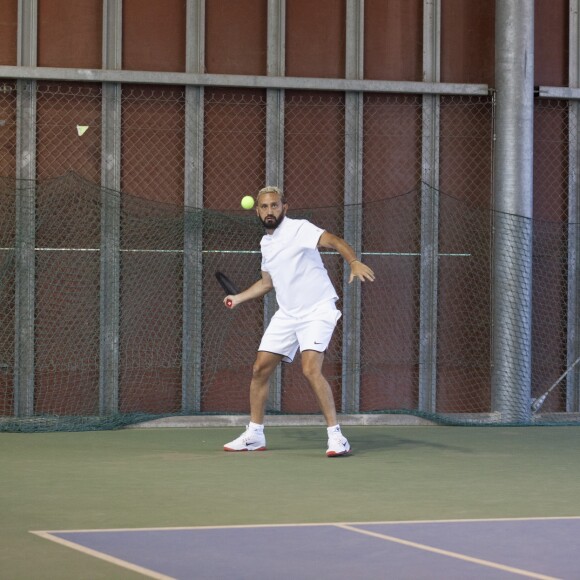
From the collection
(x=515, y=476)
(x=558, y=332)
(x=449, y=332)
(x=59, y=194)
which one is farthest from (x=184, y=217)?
(x=515, y=476)

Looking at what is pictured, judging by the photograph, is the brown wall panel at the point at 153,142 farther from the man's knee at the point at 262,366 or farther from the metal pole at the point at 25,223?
the man's knee at the point at 262,366

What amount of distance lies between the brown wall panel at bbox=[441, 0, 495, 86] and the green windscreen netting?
1.38 m

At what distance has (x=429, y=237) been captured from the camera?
13242mm

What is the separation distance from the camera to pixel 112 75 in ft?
41.3

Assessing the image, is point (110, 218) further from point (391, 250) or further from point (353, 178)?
point (391, 250)

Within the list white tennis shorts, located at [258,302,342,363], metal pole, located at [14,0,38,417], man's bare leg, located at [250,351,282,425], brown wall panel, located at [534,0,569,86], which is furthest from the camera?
brown wall panel, located at [534,0,569,86]

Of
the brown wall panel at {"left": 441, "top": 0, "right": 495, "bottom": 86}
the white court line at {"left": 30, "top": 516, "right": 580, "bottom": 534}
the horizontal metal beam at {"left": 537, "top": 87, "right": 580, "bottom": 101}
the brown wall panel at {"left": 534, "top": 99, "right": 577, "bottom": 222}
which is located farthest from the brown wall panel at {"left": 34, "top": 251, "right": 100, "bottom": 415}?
→ the white court line at {"left": 30, "top": 516, "right": 580, "bottom": 534}

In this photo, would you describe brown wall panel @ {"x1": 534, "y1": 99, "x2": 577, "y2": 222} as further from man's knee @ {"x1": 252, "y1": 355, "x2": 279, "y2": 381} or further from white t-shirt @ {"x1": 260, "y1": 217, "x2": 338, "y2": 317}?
man's knee @ {"x1": 252, "y1": 355, "x2": 279, "y2": 381}

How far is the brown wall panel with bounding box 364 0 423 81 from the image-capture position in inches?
523

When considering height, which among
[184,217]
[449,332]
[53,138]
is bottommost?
[449,332]

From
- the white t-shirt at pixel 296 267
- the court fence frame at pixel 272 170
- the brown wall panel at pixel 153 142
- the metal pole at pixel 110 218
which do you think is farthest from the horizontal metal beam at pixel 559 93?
the white t-shirt at pixel 296 267

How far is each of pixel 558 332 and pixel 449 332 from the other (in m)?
1.24

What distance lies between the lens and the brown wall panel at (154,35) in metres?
12.8

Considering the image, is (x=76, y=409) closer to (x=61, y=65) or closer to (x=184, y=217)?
(x=184, y=217)
